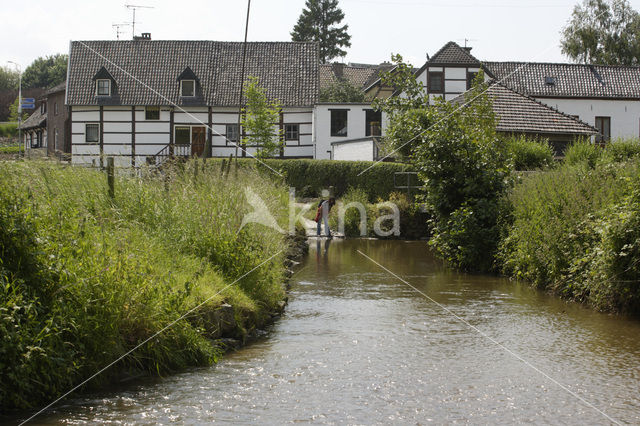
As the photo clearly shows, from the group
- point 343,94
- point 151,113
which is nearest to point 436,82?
point 343,94

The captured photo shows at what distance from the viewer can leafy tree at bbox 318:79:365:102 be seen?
50.5 metres

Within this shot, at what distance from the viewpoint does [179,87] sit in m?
41.5

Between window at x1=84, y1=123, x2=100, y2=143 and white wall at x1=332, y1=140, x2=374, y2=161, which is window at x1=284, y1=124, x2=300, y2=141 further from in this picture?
window at x1=84, y1=123, x2=100, y2=143

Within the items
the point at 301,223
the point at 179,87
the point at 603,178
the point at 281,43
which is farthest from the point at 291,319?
the point at 281,43

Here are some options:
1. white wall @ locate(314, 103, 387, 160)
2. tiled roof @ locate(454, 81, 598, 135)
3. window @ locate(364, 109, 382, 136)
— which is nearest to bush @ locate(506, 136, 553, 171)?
tiled roof @ locate(454, 81, 598, 135)

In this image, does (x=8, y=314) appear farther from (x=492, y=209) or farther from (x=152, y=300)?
(x=492, y=209)

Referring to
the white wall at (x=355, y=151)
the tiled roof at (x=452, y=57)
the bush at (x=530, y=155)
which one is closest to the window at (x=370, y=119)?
the white wall at (x=355, y=151)

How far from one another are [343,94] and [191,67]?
1244 cm

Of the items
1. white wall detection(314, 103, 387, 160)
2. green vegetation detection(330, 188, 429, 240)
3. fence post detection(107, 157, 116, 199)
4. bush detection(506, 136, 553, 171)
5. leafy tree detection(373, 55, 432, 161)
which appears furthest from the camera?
white wall detection(314, 103, 387, 160)

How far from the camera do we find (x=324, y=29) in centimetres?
6881

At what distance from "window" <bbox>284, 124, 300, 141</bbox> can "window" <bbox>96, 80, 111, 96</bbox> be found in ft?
34.9

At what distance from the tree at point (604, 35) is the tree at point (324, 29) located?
22.5 metres

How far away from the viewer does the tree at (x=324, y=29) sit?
222 ft

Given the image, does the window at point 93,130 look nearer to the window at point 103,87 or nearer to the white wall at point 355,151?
the window at point 103,87
